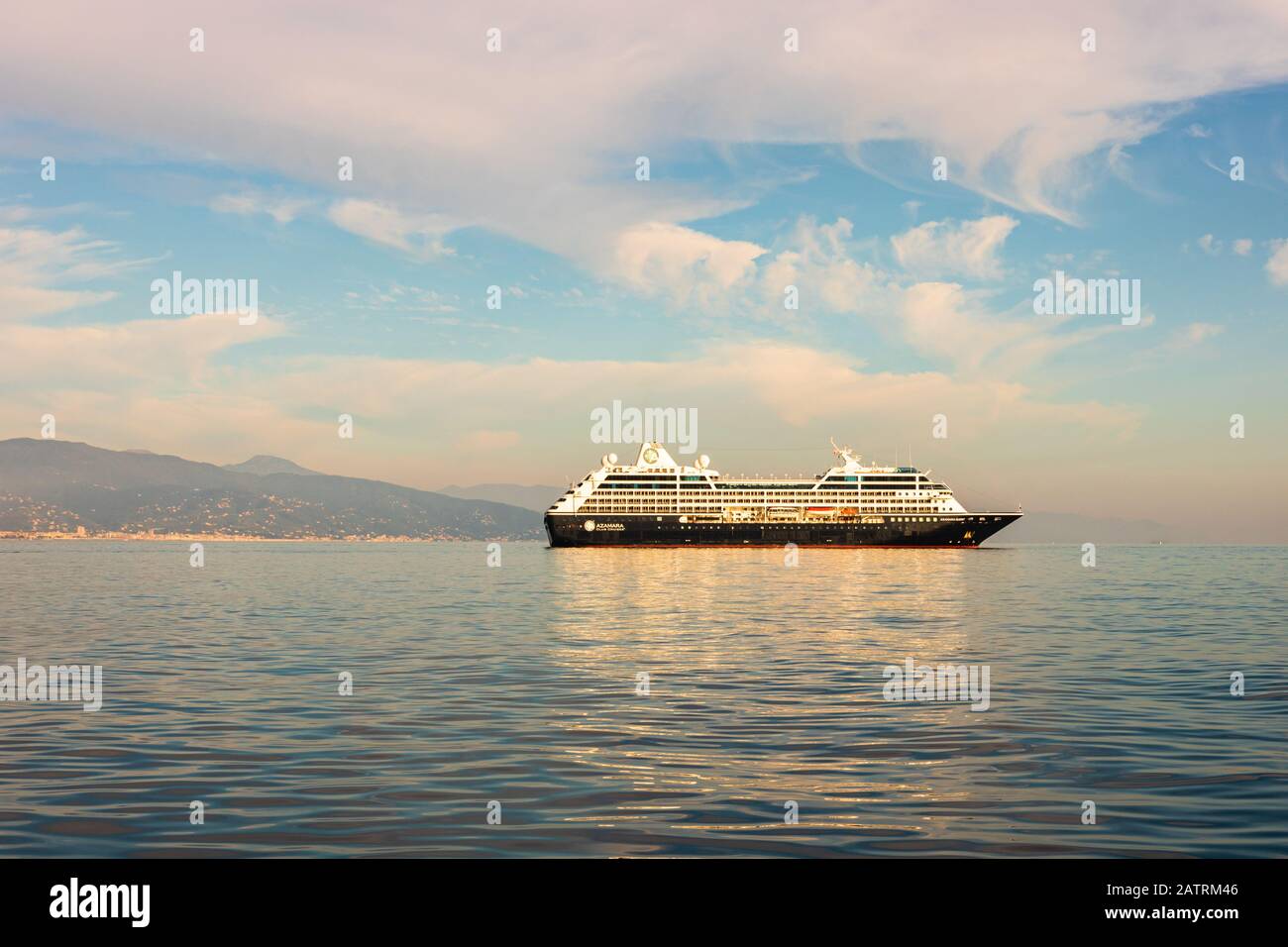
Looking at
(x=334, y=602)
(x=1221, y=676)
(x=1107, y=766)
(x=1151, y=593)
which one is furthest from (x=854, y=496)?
(x=1107, y=766)

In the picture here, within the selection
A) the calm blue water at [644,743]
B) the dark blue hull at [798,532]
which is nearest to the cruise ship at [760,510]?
the dark blue hull at [798,532]

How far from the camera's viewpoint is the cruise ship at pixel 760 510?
5591 inches

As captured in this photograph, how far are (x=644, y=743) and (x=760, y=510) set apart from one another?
5157 inches

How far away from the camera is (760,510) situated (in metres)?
145

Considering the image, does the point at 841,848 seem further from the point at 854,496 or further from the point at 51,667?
the point at 854,496

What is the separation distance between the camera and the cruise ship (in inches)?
5591

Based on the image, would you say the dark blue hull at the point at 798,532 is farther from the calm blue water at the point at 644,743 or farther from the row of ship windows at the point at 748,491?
the calm blue water at the point at 644,743

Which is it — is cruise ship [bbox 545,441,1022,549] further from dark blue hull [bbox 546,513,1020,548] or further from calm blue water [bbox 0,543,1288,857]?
calm blue water [bbox 0,543,1288,857]

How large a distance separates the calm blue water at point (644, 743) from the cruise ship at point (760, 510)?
107 meters

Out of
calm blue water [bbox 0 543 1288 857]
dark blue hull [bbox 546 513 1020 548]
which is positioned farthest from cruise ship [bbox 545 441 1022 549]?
calm blue water [bbox 0 543 1288 857]

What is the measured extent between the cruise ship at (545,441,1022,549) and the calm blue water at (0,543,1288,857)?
10674cm

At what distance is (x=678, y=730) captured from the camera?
16172 millimetres
